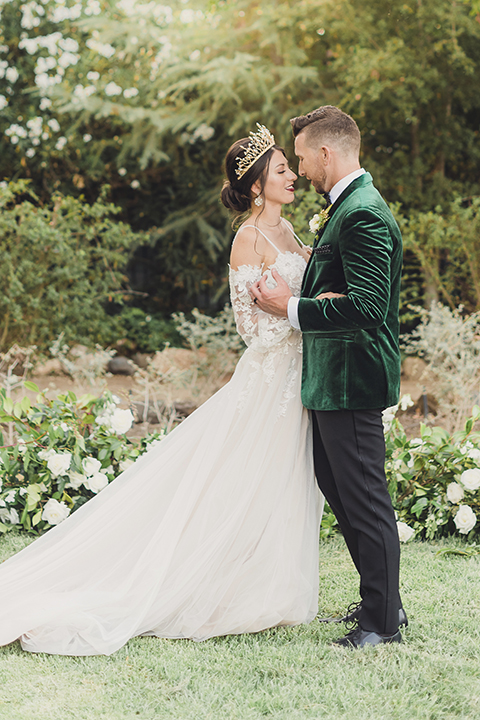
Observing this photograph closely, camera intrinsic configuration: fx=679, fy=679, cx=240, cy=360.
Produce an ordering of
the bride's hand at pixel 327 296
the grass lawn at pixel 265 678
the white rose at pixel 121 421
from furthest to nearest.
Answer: the white rose at pixel 121 421 < the bride's hand at pixel 327 296 < the grass lawn at pixel 265 678

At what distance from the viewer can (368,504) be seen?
2377 millimetres

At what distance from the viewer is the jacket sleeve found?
2.23 m

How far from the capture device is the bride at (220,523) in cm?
256

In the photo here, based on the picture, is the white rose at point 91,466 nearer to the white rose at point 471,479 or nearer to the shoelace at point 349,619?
the shoelace at point 349,619

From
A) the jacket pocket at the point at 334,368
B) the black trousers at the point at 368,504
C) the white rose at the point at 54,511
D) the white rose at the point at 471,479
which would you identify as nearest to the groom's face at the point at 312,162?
the jacket pocket at the point at 334,368

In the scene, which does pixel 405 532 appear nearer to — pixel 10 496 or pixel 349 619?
pixel 349 619

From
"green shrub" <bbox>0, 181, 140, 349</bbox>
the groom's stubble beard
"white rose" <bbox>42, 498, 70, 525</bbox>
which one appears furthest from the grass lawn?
"green shrub" <bbox>0, 181, 140, 349</bbox>

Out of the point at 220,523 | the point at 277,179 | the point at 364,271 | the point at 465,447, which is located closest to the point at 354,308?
the point at 364,271

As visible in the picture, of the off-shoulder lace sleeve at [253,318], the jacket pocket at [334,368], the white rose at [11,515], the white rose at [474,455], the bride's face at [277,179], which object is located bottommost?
the white rose at [11,515]

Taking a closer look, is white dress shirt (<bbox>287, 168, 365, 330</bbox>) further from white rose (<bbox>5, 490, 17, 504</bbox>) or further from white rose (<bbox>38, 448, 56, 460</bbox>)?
white rose (<bbox>5, 490, 17, 504</bbox>)

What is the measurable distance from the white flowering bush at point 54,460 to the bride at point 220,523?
71 centimetres

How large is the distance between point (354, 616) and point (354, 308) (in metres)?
1.25

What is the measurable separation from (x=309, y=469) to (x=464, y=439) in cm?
134

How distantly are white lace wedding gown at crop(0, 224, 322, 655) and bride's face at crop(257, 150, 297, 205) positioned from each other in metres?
0.28
